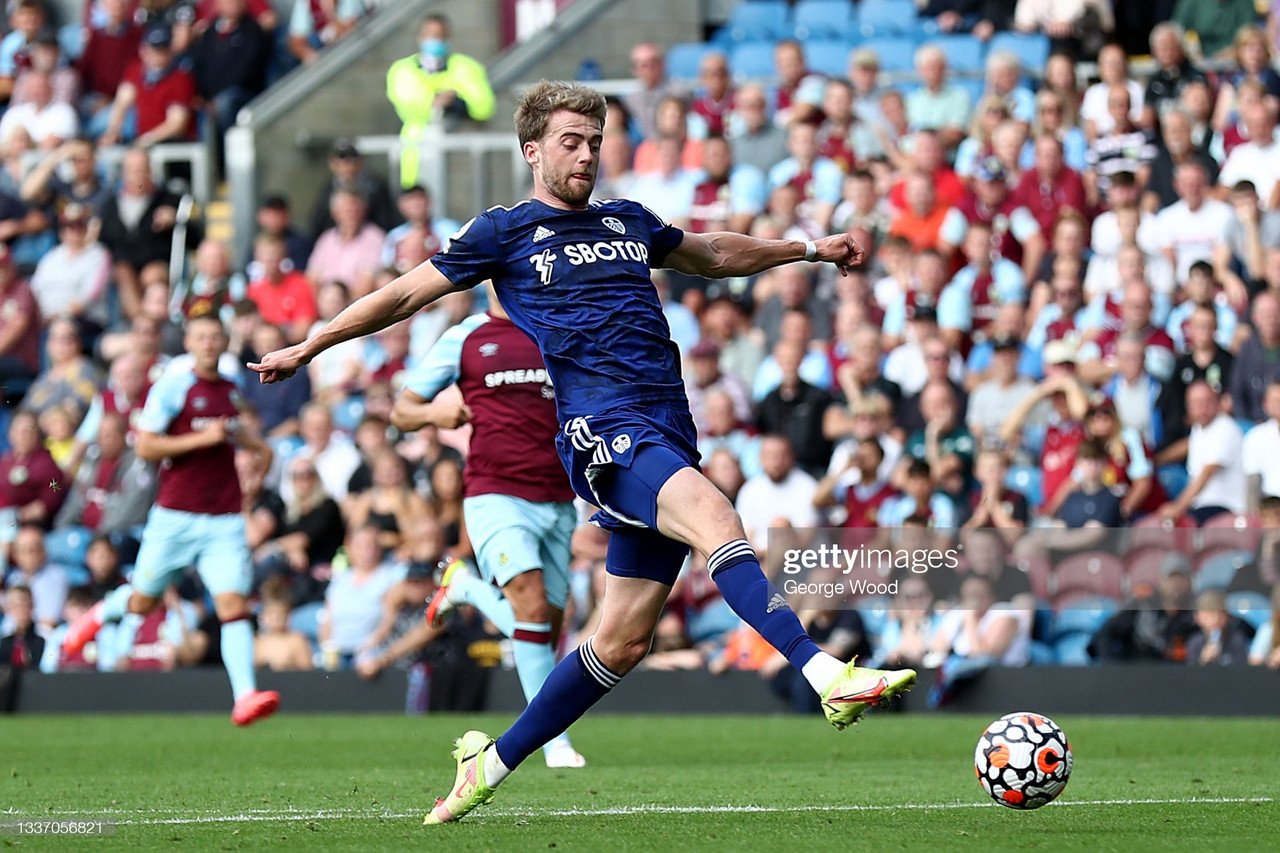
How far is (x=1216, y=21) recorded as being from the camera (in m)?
18.8

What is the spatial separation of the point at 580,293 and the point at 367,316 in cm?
74

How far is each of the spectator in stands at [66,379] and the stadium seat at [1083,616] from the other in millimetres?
9276

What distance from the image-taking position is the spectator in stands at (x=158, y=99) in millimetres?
22297

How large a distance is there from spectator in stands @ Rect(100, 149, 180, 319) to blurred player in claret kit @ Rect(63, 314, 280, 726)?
27.1ft

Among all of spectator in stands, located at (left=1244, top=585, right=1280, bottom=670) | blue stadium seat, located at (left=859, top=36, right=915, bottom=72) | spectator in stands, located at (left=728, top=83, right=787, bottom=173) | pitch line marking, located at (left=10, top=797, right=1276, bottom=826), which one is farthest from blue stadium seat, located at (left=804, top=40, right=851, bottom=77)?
pitch line marking, located at (left=10, top=797, right=1276, bottom=826)

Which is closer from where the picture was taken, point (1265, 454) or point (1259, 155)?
point (1265, 454)

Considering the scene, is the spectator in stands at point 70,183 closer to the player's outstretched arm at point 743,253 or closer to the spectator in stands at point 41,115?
the spectator in stands at point 41,115

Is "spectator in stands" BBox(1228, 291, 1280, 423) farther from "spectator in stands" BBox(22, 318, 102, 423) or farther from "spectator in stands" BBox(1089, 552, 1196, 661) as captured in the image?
"spectator in stands" BBox(22, 318, 102, 423)

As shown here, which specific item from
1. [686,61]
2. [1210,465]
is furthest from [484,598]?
[686,61]

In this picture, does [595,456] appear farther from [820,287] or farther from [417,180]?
[417,180]

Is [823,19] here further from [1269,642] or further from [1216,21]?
[1269,642]

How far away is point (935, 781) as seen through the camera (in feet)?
30.9

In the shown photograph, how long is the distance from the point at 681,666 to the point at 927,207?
14.4 feet

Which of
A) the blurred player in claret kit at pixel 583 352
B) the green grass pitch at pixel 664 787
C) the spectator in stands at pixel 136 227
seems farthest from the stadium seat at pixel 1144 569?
the spectator in stands at pixel 136 227
